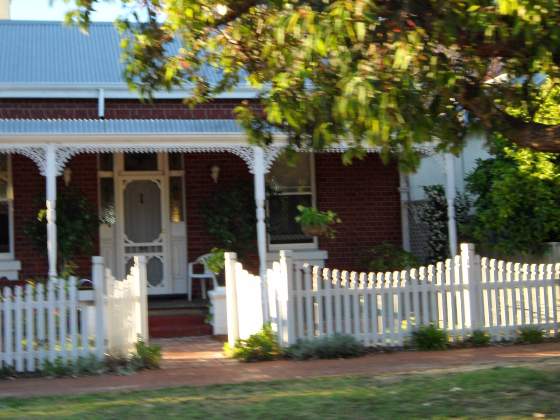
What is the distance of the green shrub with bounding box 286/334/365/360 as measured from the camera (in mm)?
9977

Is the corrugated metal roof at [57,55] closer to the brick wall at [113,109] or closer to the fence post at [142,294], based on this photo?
the brick wall at [113,109]

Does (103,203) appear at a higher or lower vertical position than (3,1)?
lower

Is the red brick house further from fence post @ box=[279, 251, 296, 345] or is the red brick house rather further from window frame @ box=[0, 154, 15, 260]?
fence post @ box=[279, 251, 296, 345]

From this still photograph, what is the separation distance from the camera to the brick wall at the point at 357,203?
15.8 meters

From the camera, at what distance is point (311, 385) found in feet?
27.3

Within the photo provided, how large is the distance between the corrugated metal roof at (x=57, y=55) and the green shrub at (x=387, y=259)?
4332 millimetres

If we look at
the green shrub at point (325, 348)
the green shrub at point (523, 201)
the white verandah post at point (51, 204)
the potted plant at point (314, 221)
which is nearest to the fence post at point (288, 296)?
the green shrub at point (325, 348)

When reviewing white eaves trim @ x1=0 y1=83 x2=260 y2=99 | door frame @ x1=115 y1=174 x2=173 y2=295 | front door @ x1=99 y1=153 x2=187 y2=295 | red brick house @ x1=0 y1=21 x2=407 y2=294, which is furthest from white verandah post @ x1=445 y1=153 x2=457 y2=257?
door frame @ x1=115 y1=174 x2=173 y2=295

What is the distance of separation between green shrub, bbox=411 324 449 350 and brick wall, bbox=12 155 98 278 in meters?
6.72

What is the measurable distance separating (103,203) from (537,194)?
7.49 meters

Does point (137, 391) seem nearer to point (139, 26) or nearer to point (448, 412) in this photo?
point (448, 412)

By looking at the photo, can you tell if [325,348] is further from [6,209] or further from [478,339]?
[6,209]

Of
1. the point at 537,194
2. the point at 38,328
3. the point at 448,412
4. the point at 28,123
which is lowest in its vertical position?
the point at 448,412

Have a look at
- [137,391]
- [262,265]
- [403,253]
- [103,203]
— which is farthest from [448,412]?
[103,203]
